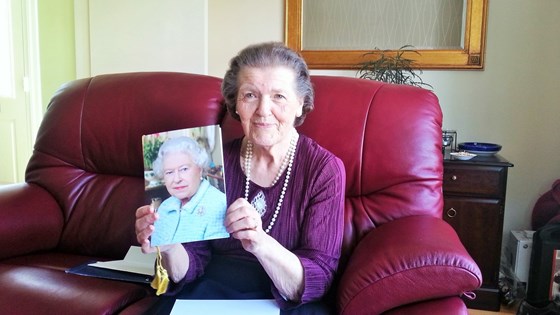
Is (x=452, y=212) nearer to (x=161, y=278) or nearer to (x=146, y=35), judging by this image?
(x=161, y=278)

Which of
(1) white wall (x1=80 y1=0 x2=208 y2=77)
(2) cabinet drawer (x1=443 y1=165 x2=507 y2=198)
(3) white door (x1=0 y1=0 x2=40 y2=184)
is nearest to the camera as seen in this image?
A: (2) cabinet drawer (x1=443 y1=165 x2=507 y2=198)

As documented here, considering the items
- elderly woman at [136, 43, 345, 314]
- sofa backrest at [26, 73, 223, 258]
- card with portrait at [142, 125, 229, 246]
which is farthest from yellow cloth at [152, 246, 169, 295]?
sofa backrest at [26, 73, 223, 258]

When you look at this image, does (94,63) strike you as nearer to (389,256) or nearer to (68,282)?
(68,282)

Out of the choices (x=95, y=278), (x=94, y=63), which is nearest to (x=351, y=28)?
(x=94, y=63)

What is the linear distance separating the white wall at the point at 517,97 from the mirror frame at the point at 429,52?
5 centimetres

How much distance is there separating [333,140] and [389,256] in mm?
484

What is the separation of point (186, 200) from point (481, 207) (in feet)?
4.83

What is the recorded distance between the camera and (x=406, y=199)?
1258 millimetres

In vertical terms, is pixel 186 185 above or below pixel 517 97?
below

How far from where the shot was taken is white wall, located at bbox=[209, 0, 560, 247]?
2.18 m

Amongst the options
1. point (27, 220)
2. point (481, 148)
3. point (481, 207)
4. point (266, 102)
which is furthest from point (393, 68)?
point (27, 220)

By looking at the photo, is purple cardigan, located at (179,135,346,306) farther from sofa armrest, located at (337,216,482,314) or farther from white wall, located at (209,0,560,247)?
white wall, located at (209,0,560,247)

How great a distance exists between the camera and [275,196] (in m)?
1.11

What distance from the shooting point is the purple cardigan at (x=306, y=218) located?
3.35 feet
